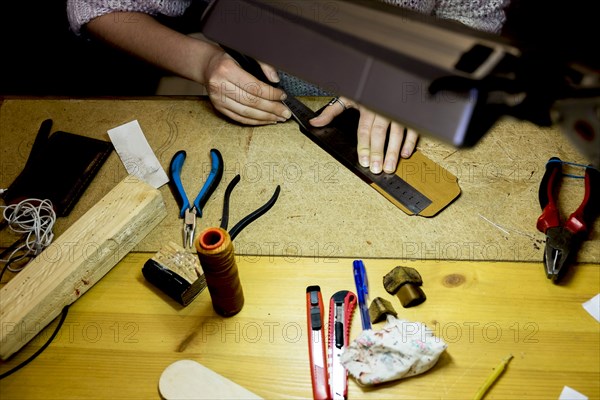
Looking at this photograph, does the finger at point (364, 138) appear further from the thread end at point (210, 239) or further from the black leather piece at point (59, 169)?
the black leather piece at point (59, 169)

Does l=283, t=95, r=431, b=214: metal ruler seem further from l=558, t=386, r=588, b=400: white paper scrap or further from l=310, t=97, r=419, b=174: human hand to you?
l=558, t=386, r=588, b=400: white paper scrap

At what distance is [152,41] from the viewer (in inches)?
47.9

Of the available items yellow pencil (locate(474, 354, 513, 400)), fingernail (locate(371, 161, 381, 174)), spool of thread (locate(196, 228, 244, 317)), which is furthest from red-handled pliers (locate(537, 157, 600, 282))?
spool of thread (locate(196, 228, 244, 317))

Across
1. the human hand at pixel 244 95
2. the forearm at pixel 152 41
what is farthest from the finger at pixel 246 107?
the forearm at pixel 152 41

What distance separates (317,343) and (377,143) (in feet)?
1.43

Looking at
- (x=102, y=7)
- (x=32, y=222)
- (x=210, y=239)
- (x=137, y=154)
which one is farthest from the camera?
(x=102, y=7)

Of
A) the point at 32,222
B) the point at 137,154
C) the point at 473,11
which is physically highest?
the point at 473,11

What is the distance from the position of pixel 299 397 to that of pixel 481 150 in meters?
0.63

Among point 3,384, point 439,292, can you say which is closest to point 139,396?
point 3,384

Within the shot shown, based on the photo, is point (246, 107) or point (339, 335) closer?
point (339, 335)

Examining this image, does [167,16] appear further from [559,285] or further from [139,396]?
[559,285]

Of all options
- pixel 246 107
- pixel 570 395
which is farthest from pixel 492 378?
pixel 246 107

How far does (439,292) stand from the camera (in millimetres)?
870

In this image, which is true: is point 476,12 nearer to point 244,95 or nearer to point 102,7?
point 244,95
